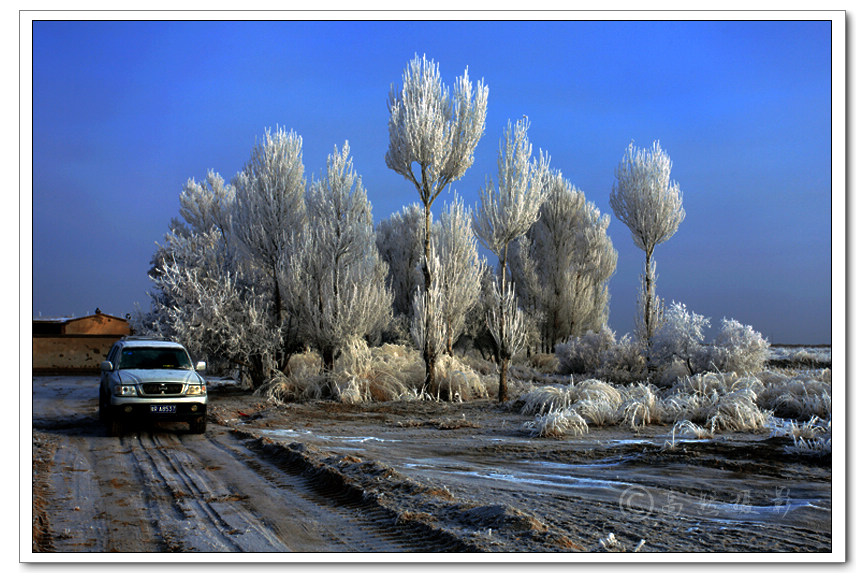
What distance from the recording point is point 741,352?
14.5m

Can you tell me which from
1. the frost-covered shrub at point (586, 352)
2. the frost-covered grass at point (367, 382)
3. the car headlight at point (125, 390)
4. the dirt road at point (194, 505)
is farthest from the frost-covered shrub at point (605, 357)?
the car headlight at point (125, 390)

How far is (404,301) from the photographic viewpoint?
91.2 feet

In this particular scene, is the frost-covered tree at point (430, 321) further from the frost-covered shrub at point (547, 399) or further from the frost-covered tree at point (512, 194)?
the frost-covered shrub at point (547, 399)

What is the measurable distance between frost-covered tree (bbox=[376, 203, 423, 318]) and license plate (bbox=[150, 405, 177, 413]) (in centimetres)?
1790

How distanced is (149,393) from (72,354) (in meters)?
18.9

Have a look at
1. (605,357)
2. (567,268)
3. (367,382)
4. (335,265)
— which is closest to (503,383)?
(367,382)

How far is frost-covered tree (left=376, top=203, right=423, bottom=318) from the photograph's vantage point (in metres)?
27.4

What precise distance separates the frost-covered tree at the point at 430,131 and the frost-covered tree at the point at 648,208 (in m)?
7.09

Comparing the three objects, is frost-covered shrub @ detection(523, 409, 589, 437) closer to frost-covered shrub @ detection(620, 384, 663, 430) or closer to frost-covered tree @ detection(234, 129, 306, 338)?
frost-covered shrub @ detection(620, 384, 663, 430)

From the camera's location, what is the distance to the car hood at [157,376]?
29.5ft

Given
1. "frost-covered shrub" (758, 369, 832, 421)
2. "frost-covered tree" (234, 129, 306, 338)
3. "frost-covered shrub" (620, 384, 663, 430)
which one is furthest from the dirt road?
"frost-covered tree" (234, 129, 306, 338)

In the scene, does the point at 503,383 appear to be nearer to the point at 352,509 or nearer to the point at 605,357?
the point at 605,357

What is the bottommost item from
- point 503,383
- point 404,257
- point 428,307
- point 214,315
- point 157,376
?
point 503,383
